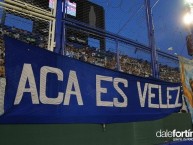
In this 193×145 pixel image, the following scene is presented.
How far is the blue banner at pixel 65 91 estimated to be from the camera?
2.77 m

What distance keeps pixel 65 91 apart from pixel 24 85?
22.7 inches

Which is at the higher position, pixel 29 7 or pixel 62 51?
pixel 29 7

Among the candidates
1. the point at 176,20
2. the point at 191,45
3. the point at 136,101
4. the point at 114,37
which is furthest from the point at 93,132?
the point at 176,20

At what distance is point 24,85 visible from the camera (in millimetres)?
2805

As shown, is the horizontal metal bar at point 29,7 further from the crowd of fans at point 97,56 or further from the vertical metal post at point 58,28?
the crowd of fans at point 97,56

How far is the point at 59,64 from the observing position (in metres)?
3.23

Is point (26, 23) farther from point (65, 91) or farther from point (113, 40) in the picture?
point (113, 40)

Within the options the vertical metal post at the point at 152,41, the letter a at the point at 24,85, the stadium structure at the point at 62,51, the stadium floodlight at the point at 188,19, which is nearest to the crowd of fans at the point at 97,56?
the stadium structure at the point at 62,51

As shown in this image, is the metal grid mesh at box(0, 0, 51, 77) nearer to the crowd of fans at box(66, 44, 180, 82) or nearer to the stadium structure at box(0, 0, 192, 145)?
the stadium structure at box(0, 0, 192, 145)

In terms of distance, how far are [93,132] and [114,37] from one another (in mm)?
1901

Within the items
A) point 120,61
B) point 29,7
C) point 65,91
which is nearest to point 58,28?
point 29,7

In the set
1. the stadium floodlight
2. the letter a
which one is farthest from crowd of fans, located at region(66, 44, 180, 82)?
the stadium floodlight

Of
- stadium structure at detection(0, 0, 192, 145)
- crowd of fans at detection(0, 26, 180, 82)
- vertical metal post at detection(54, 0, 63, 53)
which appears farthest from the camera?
crowd of fans at detection(0, 26, 180, 82)

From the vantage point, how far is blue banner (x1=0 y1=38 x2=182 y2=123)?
277cm
